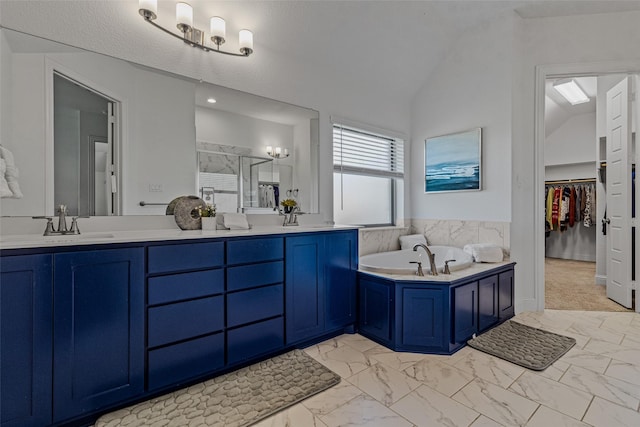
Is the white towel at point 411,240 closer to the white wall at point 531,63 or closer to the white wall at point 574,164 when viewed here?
the white wall at point 531,63

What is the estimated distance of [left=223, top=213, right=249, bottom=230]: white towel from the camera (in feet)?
7.40

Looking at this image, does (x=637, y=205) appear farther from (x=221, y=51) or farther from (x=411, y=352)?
(x=221, y=51)

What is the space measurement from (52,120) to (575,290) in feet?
18.5

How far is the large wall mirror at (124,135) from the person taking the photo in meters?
1.69

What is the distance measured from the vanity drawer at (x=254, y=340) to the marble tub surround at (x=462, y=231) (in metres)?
2.39

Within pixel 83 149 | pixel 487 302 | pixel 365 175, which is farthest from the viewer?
pixel 365 175

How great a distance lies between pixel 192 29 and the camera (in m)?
2.17

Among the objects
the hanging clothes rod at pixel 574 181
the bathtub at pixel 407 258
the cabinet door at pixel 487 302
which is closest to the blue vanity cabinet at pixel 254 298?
the bathtub at pixel 407 258

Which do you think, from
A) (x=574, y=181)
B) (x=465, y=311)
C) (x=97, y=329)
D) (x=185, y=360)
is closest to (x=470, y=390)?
(x=465, y=311)

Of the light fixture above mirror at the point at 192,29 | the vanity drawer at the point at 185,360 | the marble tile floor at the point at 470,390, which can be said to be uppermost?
the light fixture above mirror at the point at 192,29

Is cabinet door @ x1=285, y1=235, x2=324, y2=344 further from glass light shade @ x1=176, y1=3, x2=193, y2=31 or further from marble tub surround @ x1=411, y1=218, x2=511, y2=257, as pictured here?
marble tub surround @ x1=411, y1=218, x2=511, y2=257

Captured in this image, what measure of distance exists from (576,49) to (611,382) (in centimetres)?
315

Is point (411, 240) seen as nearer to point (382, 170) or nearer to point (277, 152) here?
point (382, 170)

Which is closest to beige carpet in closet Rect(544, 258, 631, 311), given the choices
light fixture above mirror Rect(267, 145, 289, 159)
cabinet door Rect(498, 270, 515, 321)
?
cabinet door Rect(498, 270, 515, 321)
